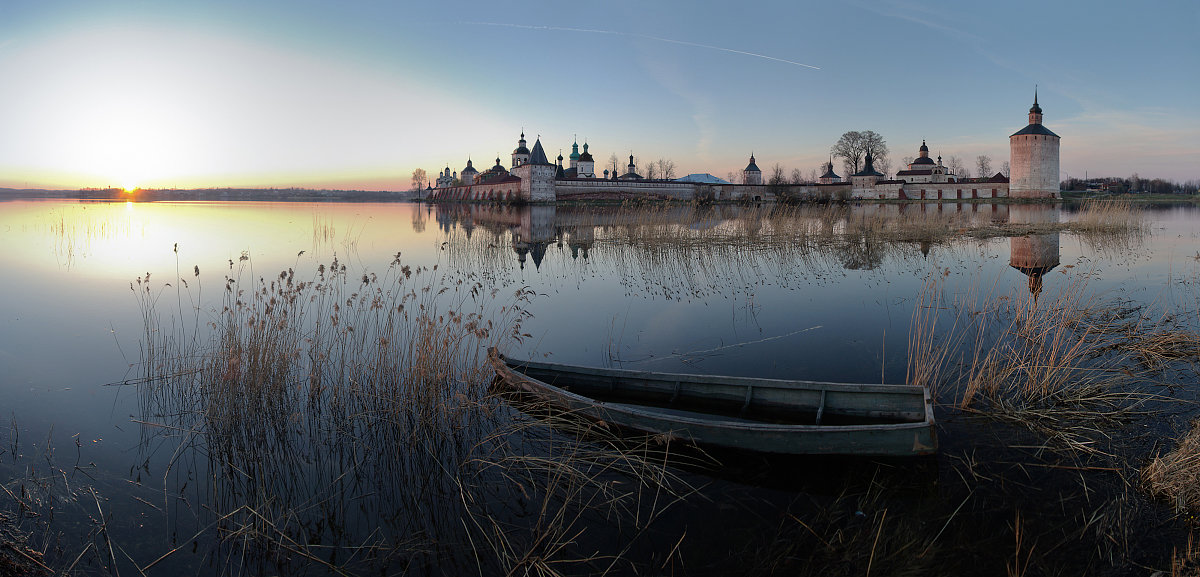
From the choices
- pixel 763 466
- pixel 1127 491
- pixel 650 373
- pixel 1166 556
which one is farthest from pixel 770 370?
pixel 1166 556

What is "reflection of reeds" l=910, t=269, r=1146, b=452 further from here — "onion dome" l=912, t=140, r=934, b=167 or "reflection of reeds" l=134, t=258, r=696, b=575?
"onion dome" l=912, t=140, r=934, b=167

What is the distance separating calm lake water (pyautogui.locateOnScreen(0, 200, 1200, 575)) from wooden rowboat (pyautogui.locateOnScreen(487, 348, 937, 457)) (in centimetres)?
28

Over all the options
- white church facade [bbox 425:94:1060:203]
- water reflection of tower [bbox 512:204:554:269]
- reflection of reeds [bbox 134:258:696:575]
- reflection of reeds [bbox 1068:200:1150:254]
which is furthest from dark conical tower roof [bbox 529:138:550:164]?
reflection of reeds [bbox 134:258:696:575]

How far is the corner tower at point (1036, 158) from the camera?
5128cm

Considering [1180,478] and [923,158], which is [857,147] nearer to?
[923,158]

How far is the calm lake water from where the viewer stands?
3340 millimetres

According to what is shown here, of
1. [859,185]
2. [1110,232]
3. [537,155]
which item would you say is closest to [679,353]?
[1110,232]

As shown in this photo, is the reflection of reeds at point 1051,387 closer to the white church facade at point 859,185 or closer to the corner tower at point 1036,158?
the white church facade at point 859,185

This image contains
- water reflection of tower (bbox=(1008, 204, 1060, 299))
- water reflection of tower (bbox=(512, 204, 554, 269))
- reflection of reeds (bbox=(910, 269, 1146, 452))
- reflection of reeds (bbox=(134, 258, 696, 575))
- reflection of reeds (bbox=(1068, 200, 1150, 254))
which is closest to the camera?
reflection of reeds (bbox=(134, 258, 696, 575))

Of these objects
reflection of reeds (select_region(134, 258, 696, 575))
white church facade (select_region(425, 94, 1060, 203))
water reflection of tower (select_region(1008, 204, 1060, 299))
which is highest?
white church facade (select_region(425, 94, 1060, 203))

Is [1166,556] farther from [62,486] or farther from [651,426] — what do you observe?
[62,486]

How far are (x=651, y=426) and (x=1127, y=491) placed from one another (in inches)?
108

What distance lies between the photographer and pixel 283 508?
3652 mm

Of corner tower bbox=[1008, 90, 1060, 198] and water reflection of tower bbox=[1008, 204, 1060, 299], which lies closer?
water reflection of tower bbox=[1008, 204, 1060, 299]
